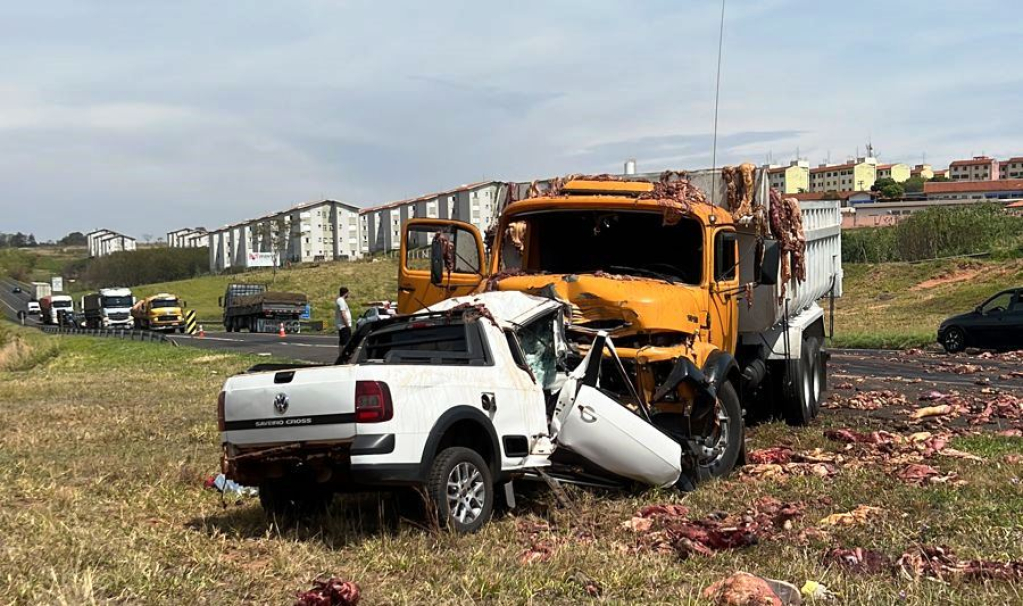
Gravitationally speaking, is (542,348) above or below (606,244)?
below

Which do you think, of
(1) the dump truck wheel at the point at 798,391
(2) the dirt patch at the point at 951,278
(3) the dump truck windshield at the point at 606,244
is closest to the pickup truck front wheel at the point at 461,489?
(3) the dump truck windshield at the point at 606,244

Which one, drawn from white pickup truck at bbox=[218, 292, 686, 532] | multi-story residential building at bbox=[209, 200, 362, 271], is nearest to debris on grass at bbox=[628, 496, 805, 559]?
white pickup truck at bbox=[218, 292, 686, 532]

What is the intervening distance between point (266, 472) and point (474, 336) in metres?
1.89

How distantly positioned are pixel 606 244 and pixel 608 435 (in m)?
3.34

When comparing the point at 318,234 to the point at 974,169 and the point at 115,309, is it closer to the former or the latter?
the point at 115,309

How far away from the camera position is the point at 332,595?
18.4 ft

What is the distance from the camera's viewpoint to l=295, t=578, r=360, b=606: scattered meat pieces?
5562 millimetres

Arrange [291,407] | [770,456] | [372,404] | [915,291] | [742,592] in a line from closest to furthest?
[742,592]
[372,404]
[291,407]
[770,456]
[915,291]

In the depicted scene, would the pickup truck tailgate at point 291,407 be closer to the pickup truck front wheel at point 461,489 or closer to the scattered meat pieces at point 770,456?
the pickup truck front wheel at point 461,489

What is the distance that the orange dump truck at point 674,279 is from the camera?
9.28 metres

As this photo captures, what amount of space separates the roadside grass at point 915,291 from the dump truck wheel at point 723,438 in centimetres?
2321

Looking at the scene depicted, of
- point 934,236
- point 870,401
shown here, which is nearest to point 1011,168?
point 934,236

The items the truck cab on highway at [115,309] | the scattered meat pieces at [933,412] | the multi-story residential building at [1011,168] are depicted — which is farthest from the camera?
the multi-story residential building at [1011,168]

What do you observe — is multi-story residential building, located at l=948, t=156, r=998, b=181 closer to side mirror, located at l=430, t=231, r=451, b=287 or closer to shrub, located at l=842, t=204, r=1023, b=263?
shrub, located at l=842, t=204, r=1023, b=263
